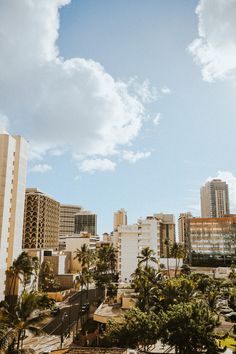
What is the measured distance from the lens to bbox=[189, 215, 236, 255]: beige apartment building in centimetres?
13450

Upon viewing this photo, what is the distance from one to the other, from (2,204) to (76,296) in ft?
157

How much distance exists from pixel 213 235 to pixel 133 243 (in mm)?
44566

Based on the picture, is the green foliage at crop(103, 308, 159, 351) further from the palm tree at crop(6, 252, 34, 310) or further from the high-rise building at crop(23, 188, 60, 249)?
the high-rise building at crop(23, 188, 60, 249)

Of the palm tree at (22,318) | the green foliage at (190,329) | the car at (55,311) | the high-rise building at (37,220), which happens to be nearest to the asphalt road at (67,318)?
the car at (55,311)

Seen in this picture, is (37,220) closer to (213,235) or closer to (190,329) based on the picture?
(213,235)

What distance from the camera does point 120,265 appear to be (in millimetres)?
111625

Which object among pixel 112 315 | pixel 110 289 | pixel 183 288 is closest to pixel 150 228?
pixel 110 289

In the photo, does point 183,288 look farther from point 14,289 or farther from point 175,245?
point 175,245

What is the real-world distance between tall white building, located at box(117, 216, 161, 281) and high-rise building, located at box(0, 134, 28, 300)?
52421mm

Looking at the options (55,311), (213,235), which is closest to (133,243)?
(213,235)

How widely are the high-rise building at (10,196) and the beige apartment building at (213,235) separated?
92.6m

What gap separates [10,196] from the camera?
6525 centimetres

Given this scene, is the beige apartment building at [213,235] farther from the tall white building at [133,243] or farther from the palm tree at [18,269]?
the palm tree at [18,269]

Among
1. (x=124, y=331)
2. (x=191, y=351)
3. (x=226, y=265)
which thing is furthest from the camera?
(x=226, y=265)
